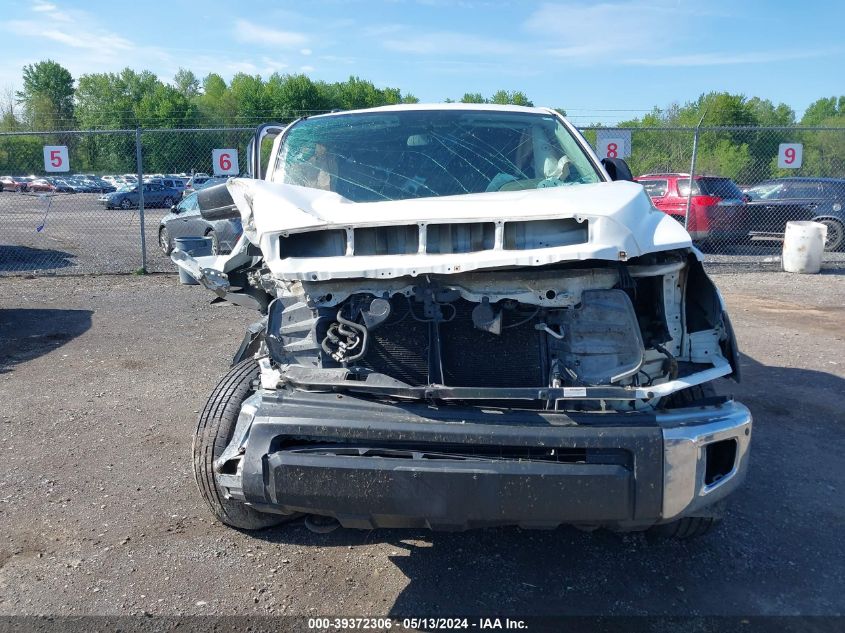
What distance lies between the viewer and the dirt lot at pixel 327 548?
301 cm

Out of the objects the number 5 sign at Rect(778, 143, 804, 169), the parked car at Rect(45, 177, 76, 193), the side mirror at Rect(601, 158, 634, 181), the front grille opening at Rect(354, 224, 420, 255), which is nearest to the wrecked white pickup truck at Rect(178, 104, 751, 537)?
the front grille opening at Rect(354, 224, 420, 255)

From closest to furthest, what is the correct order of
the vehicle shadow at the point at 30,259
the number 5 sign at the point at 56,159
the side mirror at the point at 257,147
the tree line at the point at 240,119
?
the side mirror at the point at 257,147, the number 5 sign at the point at 56,159, the vehicle shadow at the point at 30,259, the tree line at the point at 240,119

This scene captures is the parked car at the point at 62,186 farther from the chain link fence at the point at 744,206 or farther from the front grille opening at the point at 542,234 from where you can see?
the front grille opening at the point at 542,234

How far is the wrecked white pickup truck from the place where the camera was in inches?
99.6

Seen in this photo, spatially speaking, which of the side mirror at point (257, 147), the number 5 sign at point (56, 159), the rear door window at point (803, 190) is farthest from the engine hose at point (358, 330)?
the rear door window at point (803, 190)

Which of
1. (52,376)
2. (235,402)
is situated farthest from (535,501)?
(52,376)

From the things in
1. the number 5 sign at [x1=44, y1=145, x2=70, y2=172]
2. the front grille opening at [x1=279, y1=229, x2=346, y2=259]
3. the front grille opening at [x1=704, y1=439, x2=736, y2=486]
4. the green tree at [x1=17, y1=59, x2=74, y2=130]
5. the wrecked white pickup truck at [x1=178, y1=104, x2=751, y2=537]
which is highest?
the green tree at [x1=17, y1=59, x2=74, y2=130]

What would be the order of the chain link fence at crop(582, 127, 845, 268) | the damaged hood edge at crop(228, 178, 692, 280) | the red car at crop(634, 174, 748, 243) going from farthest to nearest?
the red car at crop(634, 174, 748, 243), the chain link fence at crop(582, 127, 845, 268), the damaged hood edge at crop(228, 178, 692, 280)

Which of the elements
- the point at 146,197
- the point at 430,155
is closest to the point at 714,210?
the point at 430,155

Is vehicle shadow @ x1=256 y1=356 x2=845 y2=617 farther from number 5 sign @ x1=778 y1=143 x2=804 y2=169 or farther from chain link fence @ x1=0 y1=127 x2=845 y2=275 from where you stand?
number 5 sign @ x1=778 y1=143 x2=804 y2=169

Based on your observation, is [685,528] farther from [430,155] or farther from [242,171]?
[242,171]

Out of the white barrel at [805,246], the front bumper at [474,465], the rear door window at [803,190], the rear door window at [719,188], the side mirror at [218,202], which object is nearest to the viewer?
the front bumper at [474,465]

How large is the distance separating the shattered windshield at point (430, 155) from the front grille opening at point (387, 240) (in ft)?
2.98

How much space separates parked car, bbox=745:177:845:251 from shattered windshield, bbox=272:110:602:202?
1154cm
